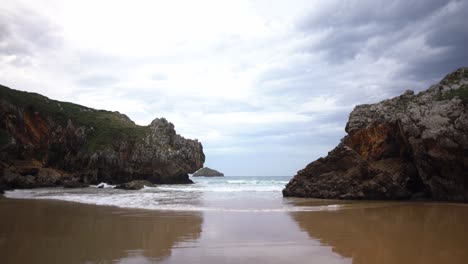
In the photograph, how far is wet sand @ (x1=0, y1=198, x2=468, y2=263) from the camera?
6.97m

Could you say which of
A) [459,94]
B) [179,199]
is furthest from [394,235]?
[459,94]

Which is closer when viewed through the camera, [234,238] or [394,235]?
[234,238]

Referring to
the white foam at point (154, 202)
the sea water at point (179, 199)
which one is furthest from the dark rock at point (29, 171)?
the white foam at point (154, 202)

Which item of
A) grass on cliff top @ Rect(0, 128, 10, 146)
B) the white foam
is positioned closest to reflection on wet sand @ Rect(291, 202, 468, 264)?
the white foam

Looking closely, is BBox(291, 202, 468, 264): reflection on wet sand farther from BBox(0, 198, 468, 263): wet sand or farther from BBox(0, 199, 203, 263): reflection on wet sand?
BBox(0, 199, 203, 263): reflection on wet sand

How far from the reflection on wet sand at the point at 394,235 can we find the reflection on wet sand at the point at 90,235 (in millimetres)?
3911

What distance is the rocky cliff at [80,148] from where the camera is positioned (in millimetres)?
39062

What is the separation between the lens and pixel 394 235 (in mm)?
9156

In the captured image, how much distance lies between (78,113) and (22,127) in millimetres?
14340

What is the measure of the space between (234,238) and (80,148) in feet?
144

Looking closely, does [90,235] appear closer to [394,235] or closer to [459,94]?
[394,235]

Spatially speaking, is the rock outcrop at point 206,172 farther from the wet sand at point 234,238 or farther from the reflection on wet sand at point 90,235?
the wet sand at point 234,238

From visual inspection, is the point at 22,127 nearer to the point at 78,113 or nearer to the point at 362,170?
the point at 78,113

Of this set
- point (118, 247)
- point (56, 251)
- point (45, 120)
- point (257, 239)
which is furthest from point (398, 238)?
point (45, 120)
